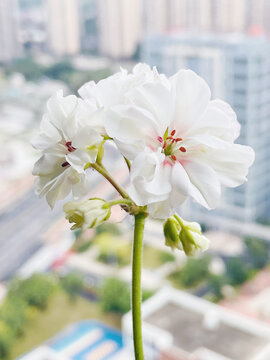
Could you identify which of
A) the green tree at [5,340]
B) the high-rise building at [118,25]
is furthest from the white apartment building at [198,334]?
the high-rise building at [118,25]

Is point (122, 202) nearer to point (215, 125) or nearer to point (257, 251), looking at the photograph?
point (215, 125)

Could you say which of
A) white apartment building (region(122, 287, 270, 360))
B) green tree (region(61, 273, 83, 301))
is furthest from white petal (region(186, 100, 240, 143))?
green tree (region(61, 273, 83, 301))

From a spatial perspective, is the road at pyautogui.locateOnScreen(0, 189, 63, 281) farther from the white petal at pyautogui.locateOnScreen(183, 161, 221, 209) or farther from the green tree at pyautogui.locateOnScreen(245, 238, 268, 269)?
the white petal at pyautogui.locateOnScreen(183, 161, 221, 209)

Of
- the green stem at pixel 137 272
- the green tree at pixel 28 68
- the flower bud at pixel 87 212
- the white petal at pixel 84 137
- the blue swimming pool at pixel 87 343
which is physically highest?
the white petal at pixel 84 137

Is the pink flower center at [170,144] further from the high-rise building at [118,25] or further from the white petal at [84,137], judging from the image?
the high-rise building at [118,25]

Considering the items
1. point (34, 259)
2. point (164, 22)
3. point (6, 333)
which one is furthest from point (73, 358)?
point (164, 22)

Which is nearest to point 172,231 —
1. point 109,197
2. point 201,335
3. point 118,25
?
point 201,335

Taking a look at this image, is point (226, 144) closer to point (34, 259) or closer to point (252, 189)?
point (252, 189)
